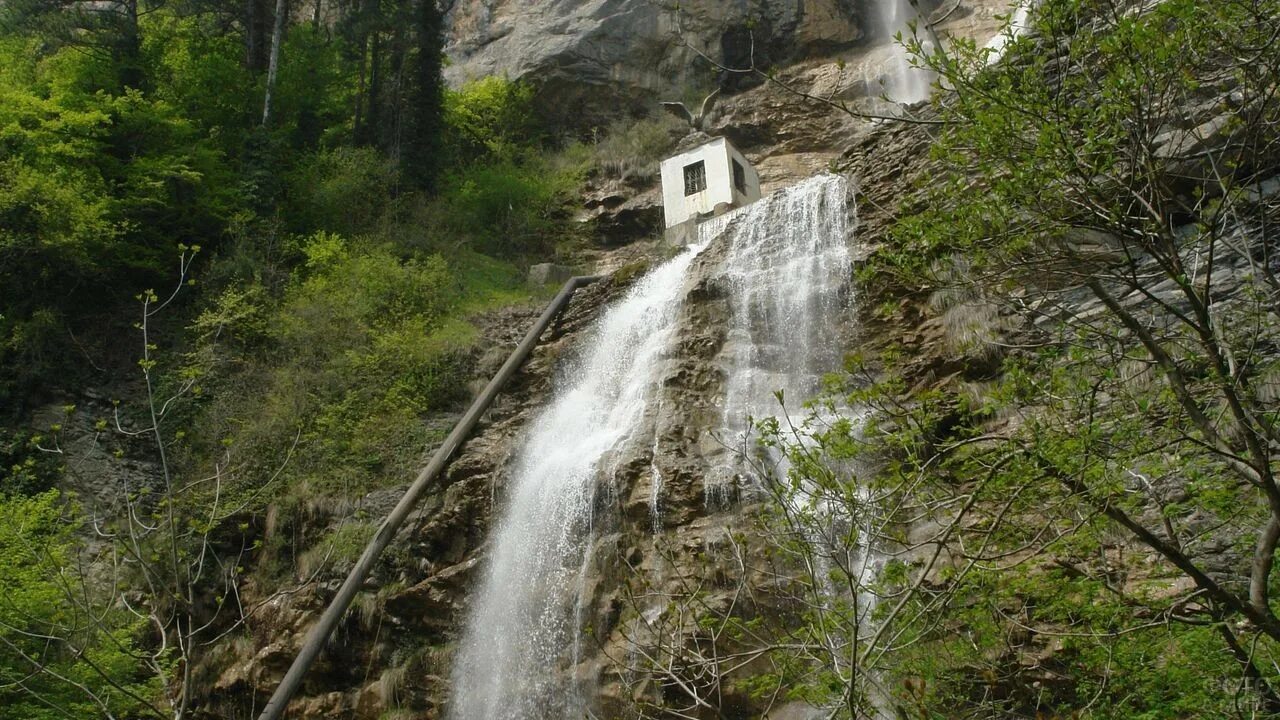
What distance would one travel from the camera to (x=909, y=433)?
14.8 feet

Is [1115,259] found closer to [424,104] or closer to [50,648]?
[50,648]

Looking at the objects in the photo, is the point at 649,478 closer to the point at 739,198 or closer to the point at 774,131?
the point at 739,198

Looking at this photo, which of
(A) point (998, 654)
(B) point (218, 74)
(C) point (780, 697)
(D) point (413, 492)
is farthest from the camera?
(B) point (218, 74)

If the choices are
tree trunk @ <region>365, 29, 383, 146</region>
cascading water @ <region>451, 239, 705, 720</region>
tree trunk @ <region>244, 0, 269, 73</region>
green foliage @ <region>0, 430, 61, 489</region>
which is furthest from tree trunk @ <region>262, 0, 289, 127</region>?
cascading water @ <region>451, 239, 705, 720</region>

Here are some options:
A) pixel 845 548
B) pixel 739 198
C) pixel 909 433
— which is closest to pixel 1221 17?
pixel 909 433

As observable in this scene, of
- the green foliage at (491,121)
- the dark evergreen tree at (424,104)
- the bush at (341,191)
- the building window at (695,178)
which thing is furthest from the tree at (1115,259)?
the green foliage at (491,121)

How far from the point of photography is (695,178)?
2264 cm

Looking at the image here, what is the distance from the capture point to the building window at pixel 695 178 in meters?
22.5

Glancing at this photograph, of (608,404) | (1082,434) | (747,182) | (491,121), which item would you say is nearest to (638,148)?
(747,182)

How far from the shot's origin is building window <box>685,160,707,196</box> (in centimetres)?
2245

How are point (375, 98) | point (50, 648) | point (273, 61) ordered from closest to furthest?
point (50, 648) → point (273, 61) → point (375, 98)

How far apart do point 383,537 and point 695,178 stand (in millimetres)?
13513

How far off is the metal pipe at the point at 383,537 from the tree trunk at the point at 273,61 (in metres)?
9.84

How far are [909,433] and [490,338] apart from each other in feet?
43.8
